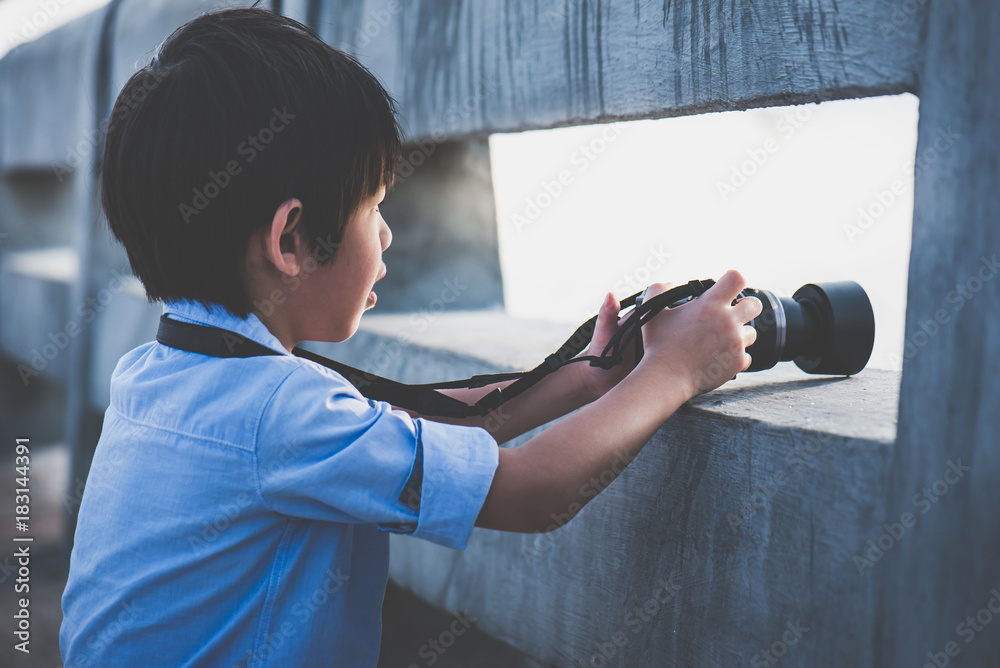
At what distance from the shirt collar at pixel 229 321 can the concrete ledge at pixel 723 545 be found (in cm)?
56

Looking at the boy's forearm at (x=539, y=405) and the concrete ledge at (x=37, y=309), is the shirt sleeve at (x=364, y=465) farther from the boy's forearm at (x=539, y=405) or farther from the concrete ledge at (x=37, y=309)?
the concrete ledge at (x=37, y=309)

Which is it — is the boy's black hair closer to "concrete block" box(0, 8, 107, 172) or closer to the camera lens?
the camera lens

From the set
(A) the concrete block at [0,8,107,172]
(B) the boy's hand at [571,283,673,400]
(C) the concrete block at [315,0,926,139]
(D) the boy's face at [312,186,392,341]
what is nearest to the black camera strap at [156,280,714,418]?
(B) the boy's hand at [571,283,673,400]

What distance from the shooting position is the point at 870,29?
920 millimetres

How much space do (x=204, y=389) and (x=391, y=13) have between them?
→ 49.3 inches

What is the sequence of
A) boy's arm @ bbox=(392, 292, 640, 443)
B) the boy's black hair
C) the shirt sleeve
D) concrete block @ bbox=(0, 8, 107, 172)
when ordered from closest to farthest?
the shirt sleeve < the boy's black hair < boy's arm @ bbox=(392, 292, 640, 443) < concrete block @ bbox=(0, 8, 107, 172)

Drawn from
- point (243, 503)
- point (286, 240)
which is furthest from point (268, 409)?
point (286, 240)

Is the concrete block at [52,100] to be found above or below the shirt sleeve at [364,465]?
above

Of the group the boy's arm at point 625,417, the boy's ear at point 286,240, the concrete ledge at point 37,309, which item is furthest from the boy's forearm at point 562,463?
the concrete ledge at point 37,309

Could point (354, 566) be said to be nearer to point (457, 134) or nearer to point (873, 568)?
point (873, 568)

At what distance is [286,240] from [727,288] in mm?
605

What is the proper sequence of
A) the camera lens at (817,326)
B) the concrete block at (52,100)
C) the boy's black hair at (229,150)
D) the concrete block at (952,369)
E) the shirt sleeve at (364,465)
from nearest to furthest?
the concrete block at (952,369) → the shirt sleeve at (364,465) → the boy's black hair at (229,150) → the camera lens at (817,326) → the concrete block at (52,100)

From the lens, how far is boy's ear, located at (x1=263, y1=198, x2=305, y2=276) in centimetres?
103

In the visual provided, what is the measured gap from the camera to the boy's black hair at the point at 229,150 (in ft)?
3.35
